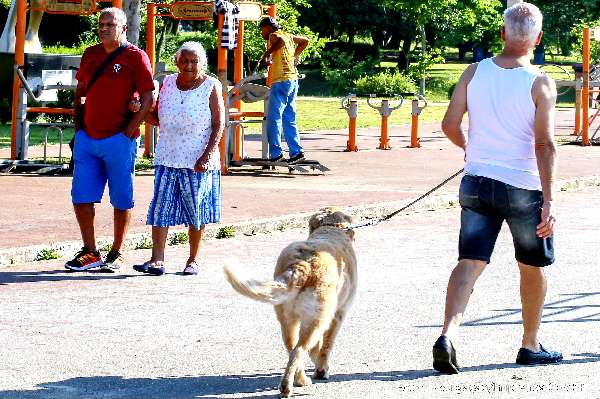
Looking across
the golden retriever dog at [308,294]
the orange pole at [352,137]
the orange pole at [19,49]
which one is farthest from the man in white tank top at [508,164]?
the orange pole at [352,137]

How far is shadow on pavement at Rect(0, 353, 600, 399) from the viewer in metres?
6.41

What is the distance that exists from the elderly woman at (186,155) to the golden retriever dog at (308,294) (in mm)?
3300

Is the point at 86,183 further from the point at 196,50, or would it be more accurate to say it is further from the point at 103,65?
the point at 196,50

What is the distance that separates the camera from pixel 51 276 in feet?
32.8

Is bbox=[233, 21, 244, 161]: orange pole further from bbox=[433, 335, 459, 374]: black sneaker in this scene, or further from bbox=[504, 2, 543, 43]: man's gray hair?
bbox=[433, 335, 459, 374]: black sneaker

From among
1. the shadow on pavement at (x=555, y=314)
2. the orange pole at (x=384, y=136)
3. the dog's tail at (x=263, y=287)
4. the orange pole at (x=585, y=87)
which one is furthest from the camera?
the orange pole at (x=585, y=87)

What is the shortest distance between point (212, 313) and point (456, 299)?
2.18 meters

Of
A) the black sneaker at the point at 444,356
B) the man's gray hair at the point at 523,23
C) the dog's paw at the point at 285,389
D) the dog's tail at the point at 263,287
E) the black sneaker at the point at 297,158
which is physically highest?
the man's gray hair at the point at 523,23

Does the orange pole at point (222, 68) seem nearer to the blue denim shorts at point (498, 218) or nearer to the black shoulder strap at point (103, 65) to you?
the black shoulder strap at point (103, 65)

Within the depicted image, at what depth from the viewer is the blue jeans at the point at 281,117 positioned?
57.0 feet

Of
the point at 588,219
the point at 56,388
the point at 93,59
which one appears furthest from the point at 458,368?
the point at 588,219

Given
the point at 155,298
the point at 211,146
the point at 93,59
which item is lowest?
the point at 155,298

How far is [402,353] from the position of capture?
7430 millimetres

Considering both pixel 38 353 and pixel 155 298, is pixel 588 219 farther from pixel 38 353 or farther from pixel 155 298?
pixel 38 353
